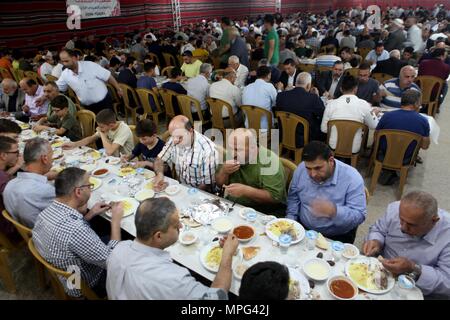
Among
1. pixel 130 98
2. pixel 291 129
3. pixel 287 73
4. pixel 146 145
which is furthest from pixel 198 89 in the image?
pixel 146 145

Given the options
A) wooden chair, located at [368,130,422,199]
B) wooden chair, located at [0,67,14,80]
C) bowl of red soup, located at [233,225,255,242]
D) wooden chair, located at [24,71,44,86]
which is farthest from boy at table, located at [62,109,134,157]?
wooden chair, located at [0,67,14,80]

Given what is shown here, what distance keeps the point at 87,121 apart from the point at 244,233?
3458 mm

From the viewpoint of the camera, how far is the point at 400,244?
82.2 inches

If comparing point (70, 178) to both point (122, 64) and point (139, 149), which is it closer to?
point (139, 149)

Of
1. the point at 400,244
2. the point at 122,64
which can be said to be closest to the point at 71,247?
the point at 400,244

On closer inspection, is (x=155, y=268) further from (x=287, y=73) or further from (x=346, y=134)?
(x=287, y=73)

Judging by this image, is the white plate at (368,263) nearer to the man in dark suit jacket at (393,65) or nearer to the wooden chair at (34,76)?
the man in dark suit jacket at (393,65)

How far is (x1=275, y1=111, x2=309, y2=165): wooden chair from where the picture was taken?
4164mm

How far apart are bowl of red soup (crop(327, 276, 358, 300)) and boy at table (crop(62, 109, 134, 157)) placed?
9.19ft

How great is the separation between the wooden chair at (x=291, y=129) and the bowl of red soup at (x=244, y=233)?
230cm

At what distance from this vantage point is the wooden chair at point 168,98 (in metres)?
5.58

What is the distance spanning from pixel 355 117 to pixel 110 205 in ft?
10.4

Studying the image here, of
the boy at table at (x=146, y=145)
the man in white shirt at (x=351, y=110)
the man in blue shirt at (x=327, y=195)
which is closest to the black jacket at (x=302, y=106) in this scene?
the man in white shirt at (x=351, y=110)

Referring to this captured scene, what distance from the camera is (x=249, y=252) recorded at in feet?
6.73
